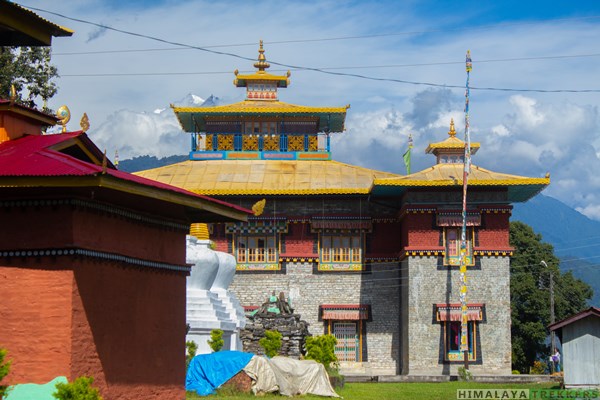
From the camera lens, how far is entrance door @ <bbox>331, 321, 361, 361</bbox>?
43750 mm

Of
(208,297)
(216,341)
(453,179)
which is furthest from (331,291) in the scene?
(216,341)

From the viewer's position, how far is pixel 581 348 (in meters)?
30.2

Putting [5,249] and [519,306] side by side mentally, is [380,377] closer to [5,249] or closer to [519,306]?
[519,306]

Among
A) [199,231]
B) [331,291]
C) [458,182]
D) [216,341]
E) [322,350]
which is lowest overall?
[322,350]

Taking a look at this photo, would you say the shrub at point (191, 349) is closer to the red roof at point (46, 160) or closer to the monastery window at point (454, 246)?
the red roof at point (46, 160)

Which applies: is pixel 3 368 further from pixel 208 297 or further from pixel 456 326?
pixel 456 326

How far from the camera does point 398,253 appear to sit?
4447 cm

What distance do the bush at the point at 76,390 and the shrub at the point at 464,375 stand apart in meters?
27.1

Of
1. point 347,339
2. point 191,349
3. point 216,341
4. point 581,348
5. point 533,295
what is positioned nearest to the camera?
point 191,349

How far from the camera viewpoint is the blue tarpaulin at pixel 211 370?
25953 mm

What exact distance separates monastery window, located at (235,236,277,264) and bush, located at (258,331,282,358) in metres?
11.9

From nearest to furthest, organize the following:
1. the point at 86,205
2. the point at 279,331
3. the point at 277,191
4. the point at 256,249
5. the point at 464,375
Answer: the point at 86,205 → the point at 279,331 → the point at 464,375 → the point at 277,191 → the point at 256,249

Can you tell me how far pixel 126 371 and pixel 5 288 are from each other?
2.23 meters

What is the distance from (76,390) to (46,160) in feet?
9.56
